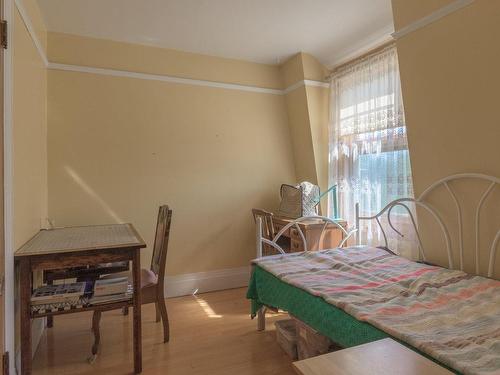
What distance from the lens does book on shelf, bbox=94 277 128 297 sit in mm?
1807

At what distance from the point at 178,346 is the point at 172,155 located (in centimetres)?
169

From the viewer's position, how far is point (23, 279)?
5.27ft

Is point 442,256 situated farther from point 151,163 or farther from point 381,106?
point 151,163

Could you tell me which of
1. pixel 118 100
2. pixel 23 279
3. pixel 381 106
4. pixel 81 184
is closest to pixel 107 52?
pixel 118 100

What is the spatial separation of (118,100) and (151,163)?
63cm

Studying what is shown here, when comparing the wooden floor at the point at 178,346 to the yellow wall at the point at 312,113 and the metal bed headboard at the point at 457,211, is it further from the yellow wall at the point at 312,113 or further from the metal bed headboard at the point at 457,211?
the yellow wall at the point at 312,113

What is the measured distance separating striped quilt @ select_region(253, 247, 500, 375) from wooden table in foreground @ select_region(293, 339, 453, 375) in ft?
0.73

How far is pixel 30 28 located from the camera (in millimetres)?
2037

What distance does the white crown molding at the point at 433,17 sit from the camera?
1725mm

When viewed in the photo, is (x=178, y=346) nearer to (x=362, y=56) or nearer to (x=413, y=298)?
(x=413, y=298)

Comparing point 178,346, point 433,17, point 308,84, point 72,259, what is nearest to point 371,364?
point 72,259

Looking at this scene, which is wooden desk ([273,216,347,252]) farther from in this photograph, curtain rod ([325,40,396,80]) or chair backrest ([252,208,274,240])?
curtain rod ([325,40,396,80])

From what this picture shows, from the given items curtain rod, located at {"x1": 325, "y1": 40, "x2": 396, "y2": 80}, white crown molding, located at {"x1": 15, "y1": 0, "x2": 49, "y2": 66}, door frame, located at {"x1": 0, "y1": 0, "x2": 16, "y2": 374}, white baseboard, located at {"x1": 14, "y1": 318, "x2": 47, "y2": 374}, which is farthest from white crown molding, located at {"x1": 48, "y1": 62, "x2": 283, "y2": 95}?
white baseboard, located at {"x1": 14, "y1": 318, "x2": 47, "y2": 374}

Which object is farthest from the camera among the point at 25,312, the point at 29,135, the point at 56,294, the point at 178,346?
the point at 178,346
